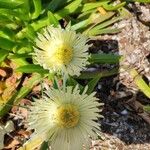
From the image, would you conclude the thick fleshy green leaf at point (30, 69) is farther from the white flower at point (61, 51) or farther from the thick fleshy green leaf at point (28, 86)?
the white flower at point (61, 51)

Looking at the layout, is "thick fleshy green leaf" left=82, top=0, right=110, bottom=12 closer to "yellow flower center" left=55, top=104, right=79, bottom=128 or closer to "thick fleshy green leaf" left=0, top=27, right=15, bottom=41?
"thick fleshy green leaf" left=0, top=27, right=15, bottom=41

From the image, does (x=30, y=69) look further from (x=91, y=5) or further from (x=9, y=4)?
(x=91, y=5)

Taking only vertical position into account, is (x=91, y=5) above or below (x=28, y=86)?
above

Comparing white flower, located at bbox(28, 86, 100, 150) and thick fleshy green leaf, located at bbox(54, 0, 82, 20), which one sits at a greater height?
thick fleshy green leaf, located at bbox(54, 0, 82, 20)

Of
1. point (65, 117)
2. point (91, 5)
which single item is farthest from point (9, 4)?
Answer: point (65, 117)

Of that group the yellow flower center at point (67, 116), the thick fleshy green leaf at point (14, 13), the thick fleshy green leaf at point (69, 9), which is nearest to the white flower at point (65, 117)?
the yellow flower center at point (67, 116)

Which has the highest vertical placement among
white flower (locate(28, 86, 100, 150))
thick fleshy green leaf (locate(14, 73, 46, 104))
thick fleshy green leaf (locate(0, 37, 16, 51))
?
thick fleshy green leaf (locate(0, 37, 16, 51))

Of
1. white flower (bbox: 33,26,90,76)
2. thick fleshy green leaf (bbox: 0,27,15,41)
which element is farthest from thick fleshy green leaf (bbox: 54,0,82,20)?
white flower (bbox: 33,26,90,76)
